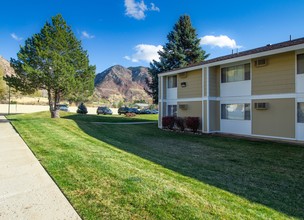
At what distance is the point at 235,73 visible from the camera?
43.7ft

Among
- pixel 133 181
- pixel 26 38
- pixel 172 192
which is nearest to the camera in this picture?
pixel 172 192

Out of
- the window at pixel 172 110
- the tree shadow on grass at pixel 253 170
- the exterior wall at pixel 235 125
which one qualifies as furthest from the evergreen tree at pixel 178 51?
the tree shadow on grass at pixel 253 170

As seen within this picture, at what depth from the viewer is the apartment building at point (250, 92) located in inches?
410

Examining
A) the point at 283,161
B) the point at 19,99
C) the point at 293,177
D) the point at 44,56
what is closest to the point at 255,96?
the point at 283,161

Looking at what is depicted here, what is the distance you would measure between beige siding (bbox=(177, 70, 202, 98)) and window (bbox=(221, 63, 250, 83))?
1658 mm

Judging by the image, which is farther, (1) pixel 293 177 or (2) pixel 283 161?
(2) pixel 283 161

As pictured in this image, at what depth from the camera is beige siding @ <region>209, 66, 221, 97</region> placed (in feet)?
46.4

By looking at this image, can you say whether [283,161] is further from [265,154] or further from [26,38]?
[26,38]

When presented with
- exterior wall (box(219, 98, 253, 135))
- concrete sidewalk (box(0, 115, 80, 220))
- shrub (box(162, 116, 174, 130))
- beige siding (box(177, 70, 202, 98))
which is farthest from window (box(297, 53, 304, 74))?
concrete sidewalk (box(0, 115, 80, 220))

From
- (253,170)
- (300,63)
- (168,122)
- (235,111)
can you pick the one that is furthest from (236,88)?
(253,170)

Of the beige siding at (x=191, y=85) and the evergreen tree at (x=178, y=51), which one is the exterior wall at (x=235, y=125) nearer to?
the beige siding at (x=191, y=85)

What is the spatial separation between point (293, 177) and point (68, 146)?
6954 millimetres

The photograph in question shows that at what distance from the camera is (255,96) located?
12.1 m

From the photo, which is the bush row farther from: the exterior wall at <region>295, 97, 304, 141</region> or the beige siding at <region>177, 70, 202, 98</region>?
the exterior wall at <region>295, 97, 304, 141</region>
